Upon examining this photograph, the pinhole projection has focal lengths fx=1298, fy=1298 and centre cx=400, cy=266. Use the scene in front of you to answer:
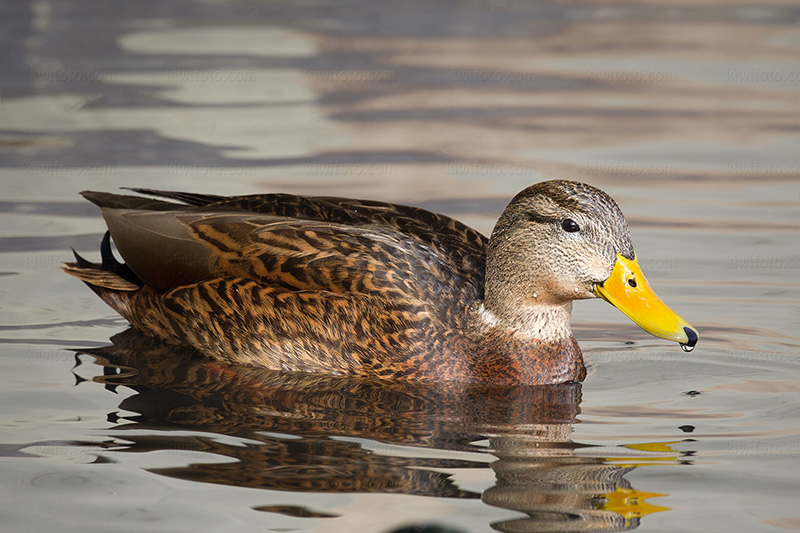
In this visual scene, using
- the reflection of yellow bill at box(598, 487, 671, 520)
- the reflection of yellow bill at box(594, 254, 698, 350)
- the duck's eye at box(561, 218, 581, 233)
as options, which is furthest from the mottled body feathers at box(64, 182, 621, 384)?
the reflection of yellow bill at box(598, 487, 671, 520)

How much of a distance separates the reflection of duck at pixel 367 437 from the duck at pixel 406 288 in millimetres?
145

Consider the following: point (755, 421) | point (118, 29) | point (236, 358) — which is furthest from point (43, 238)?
point (118, 29)

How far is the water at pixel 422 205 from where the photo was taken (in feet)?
20.1

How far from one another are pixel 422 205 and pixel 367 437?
4.74 metres

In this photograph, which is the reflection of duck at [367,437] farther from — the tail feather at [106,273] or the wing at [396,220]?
the wing at [396,220]

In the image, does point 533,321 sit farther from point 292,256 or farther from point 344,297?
point 292,256

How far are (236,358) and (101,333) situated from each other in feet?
3.74

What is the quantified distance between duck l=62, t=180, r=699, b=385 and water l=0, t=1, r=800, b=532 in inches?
7.7

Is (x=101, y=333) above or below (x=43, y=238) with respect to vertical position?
below

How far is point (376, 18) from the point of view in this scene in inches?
691

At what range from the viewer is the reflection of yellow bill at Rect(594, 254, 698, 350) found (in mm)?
7215

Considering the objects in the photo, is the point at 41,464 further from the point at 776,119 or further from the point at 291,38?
the point at 291,38

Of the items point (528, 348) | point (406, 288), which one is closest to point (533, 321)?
point (528, 348)

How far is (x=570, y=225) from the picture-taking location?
24.1 ft
